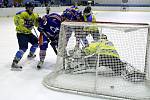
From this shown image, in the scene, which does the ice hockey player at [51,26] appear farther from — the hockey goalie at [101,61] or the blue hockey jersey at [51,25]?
the hockey goalie at [101,61]

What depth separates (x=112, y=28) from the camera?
9.73 ft

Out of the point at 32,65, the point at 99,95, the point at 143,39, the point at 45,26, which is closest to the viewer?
the point at 99,95

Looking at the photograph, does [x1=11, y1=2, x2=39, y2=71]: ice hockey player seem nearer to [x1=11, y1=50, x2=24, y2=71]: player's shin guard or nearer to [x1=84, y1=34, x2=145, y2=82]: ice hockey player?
[x1=11, y1=50, x2=24, y2=71]: player's shin guard

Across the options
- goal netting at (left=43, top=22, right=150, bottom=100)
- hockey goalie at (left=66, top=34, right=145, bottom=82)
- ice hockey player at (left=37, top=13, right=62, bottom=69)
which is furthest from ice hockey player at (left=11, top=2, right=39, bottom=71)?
hockey goalie at (left=66, top=34, right=145, bottom=82)

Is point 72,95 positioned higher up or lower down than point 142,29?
lower down

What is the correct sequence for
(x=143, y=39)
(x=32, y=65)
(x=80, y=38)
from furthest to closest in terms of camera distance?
(x=32, y=65) → (x=80, y=38) → (x=143, y=39)

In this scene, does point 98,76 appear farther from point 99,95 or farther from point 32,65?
point 32,65

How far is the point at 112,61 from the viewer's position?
3211 millimetres

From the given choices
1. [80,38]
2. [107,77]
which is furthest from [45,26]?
[107,77]

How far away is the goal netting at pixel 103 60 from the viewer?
2984 millimetres

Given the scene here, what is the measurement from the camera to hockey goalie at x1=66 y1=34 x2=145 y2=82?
3176 millimetres

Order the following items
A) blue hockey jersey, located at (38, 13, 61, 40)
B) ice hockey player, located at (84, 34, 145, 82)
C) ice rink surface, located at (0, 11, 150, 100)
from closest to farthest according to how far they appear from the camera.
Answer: ice rink surface, located at (0, 11, 150, 100) < ice hockey player, located at (84, 34, 145, 82) < blue hockey jersey, located at (38, 13, 61, 40)

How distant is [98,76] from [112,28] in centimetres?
63

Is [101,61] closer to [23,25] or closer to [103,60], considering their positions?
[103,60]
